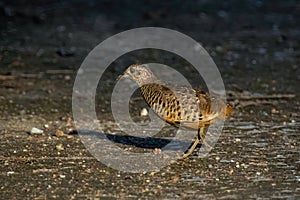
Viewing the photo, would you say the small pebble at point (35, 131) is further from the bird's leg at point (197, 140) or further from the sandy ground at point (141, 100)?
the bird's leg at point (197, 140)

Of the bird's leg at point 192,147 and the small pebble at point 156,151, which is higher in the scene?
the bird's leg at point 192,147

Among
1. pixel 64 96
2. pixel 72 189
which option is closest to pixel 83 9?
pixel 64 96

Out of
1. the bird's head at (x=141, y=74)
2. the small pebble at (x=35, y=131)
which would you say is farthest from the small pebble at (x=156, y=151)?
the small pebble at (x=35, y=131)

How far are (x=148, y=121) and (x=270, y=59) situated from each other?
11.8 feet

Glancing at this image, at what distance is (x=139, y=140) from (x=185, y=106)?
45.0 inches

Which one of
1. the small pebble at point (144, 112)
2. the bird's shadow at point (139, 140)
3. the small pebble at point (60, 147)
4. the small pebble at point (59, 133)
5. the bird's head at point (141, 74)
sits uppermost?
the bird's head at point (141, 74)

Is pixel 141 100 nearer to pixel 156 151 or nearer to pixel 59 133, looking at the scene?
pixel 59 133

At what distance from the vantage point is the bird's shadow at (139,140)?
708 cm

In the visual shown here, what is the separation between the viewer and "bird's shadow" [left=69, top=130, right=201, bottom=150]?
7.08 metres

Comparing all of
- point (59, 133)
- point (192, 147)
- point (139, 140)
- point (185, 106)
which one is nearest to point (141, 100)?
point (139, 140)

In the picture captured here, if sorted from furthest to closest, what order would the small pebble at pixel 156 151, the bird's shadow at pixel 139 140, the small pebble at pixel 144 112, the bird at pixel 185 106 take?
the small pebble at pixel 144 112
the bird's shadow at pixel 139 140
the small pebble at pixel 156 151
the bird at pixel 185 106

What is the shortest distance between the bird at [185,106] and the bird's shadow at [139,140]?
1.40 ft

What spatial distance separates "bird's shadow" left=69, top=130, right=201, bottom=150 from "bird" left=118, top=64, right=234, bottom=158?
43 centimetres

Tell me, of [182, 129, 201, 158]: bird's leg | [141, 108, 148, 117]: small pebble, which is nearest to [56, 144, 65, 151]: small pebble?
[182, 129, 201, 158]: bird's leg
